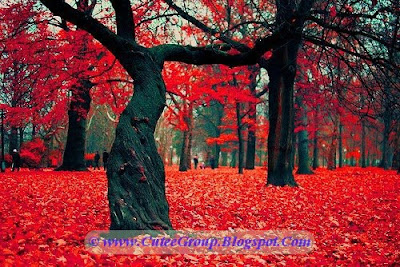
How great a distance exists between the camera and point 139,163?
6.40 meters

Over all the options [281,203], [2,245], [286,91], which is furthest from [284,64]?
[2,245]

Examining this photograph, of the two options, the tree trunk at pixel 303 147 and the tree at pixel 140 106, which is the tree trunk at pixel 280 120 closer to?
the tree at pixel 140 106

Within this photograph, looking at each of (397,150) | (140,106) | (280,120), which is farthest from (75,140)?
(397,150)

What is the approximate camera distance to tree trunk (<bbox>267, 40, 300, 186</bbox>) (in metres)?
14.7

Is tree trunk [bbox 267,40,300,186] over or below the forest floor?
over

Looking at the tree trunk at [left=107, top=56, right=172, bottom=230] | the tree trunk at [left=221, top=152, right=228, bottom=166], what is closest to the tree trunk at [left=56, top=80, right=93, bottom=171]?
the tree trunk at [left=107, top=56, right=172, bottom=230]

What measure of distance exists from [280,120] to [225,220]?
7.12 meters

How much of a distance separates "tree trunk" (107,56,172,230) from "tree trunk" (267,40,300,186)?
8203mm

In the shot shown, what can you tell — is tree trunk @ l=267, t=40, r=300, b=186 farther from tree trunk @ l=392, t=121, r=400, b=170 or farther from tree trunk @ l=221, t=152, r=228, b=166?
tree trunk @ l=221, t=152, r=228, b=166

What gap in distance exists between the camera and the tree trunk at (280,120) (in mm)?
14672

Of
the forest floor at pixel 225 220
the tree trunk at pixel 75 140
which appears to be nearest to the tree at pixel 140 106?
the forest floor at pixel 225 220

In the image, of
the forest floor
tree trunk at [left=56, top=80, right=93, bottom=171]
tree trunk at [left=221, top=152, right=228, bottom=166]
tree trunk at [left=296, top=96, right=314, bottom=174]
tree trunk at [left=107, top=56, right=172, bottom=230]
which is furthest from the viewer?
tree trunk at [left=221, top=152, right=228, bottom=166]

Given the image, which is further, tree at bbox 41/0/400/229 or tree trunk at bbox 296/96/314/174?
tree trunk at bbox 296/96/314/174

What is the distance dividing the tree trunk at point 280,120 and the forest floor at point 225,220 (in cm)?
117
